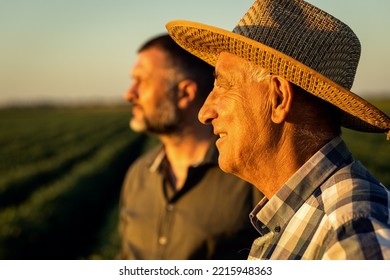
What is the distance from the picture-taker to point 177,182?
3.96 meters

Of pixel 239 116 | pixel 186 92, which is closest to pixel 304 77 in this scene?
pixel 239 116

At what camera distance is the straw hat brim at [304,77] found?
6.73 feet

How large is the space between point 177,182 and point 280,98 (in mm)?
1872

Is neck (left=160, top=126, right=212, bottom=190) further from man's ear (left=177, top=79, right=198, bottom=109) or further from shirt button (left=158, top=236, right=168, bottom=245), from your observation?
shirt button (left=158, top=236, right=168, bottom=245)

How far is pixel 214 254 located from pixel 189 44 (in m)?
1.38

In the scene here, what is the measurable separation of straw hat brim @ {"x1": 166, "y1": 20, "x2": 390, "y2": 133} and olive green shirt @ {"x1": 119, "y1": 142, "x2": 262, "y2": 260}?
4.59ft

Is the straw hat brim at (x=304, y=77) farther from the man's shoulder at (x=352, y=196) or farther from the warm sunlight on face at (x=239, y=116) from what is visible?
the man's shoulder at (x=352, y=196)

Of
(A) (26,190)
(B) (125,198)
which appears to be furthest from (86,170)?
(B) (125,198)

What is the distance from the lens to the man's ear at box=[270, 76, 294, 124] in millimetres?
2148

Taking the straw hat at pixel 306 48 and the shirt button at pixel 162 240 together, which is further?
the shirt button at pixel 162 240

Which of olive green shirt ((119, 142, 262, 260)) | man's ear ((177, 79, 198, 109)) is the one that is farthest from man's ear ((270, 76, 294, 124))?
man's ear ((177, 79, 198, 109))

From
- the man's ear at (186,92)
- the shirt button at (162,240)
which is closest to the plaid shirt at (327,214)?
the shirt button at (162,240)

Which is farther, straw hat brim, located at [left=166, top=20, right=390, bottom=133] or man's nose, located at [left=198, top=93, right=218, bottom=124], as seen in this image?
man's nose, located at [left=198, top=93, right=218, bottom=124]

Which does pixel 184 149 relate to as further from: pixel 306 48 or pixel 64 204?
pixel 64 204
